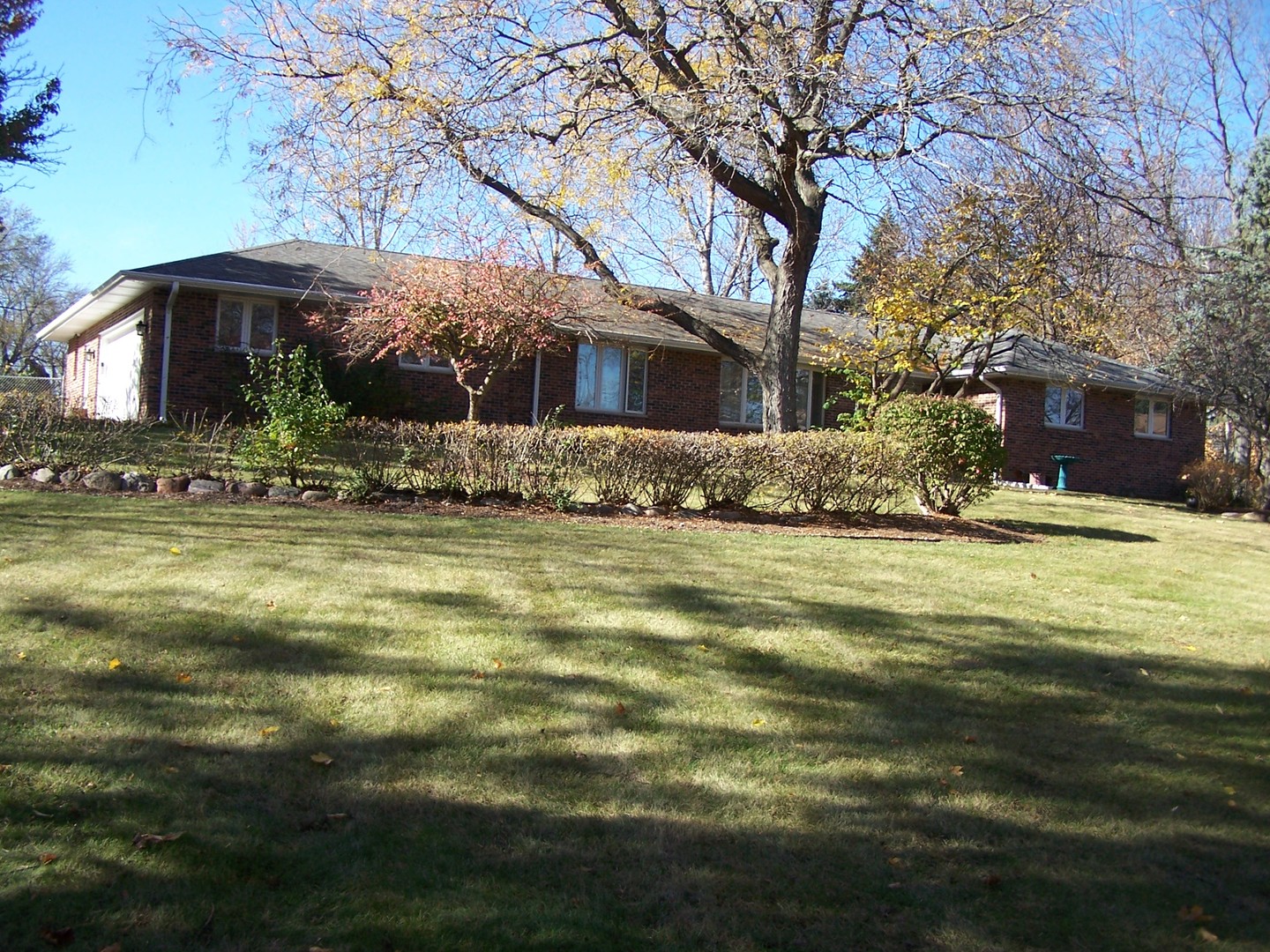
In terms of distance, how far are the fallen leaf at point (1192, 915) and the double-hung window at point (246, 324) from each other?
56.1 feet

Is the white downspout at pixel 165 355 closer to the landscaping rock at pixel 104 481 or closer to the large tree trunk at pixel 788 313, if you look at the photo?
the landscaping rock at pixel 104 481

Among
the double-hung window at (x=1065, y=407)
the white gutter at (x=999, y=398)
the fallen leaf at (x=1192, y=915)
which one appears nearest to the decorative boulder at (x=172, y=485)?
the fallen leaf at (x=1192, y=915)

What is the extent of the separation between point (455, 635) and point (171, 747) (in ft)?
6.23

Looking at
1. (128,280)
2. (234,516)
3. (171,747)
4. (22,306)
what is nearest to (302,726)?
(171,747)

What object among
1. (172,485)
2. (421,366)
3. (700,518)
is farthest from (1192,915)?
(421,366)

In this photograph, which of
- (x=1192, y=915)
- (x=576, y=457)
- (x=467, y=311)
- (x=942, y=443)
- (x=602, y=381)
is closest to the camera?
(x=1192, y=915)

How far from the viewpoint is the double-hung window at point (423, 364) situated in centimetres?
1919

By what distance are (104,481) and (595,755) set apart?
7698 millimetres

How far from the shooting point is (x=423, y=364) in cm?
1931

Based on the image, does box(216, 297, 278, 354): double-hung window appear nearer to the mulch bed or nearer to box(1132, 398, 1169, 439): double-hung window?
the mulch bed

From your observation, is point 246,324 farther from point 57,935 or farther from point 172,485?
point 57,935

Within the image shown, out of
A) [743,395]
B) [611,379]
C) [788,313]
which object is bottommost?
[743,395]

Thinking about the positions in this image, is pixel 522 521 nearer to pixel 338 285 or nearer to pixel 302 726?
pixel 302 726

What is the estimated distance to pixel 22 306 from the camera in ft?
171
